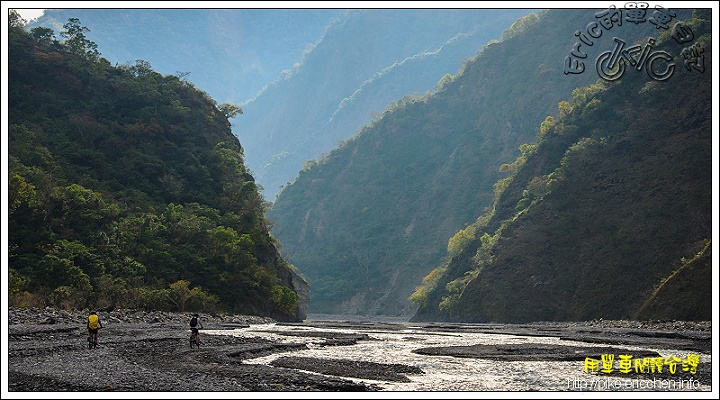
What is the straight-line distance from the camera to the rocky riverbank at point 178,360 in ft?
70.7

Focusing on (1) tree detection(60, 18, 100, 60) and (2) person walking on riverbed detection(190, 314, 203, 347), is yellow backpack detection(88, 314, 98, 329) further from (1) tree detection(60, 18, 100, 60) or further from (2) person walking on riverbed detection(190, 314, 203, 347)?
(1) tree detection(60, 18, 100, 60)

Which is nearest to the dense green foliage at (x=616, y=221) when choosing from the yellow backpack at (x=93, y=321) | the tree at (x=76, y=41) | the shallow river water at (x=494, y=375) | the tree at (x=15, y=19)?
the shallow river water at (x=494, y=375)

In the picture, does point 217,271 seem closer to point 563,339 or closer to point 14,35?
point 563,339

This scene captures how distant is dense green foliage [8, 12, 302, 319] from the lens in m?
63.2

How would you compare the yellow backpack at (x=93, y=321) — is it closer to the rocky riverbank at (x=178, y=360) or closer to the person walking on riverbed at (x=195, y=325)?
the rocky riverbank at (x=178, y=360)

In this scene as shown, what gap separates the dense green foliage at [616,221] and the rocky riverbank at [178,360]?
35315 mm

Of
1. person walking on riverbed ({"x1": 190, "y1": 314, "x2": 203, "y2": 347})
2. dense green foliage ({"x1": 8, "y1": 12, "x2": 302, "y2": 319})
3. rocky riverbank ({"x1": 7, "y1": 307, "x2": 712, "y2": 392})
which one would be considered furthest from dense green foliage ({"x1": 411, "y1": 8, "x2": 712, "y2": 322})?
person walking on riverbed ({"x1": 190, "y1": 314, "x2": 203, "y2": 347})

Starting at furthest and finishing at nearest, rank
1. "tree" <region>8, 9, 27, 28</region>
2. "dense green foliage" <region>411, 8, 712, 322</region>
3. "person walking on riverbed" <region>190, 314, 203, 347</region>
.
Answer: "tree" <region>8, 9, 27, 28</region> → "dense green foliage" <region>411, 8, 712, 322</region> → "person walking on riverbed" <region>190, 314, 203, 347</region>

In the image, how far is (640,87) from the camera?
114 meters

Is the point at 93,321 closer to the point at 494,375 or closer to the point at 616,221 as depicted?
the point at 494,375

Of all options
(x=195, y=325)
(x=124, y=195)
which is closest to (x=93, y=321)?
(x=195, y=325)

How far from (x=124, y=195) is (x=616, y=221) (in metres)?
70.5

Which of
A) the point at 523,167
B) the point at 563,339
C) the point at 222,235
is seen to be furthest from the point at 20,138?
the point at 523,167

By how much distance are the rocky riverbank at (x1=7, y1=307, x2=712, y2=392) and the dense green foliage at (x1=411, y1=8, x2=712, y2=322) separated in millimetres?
35315
